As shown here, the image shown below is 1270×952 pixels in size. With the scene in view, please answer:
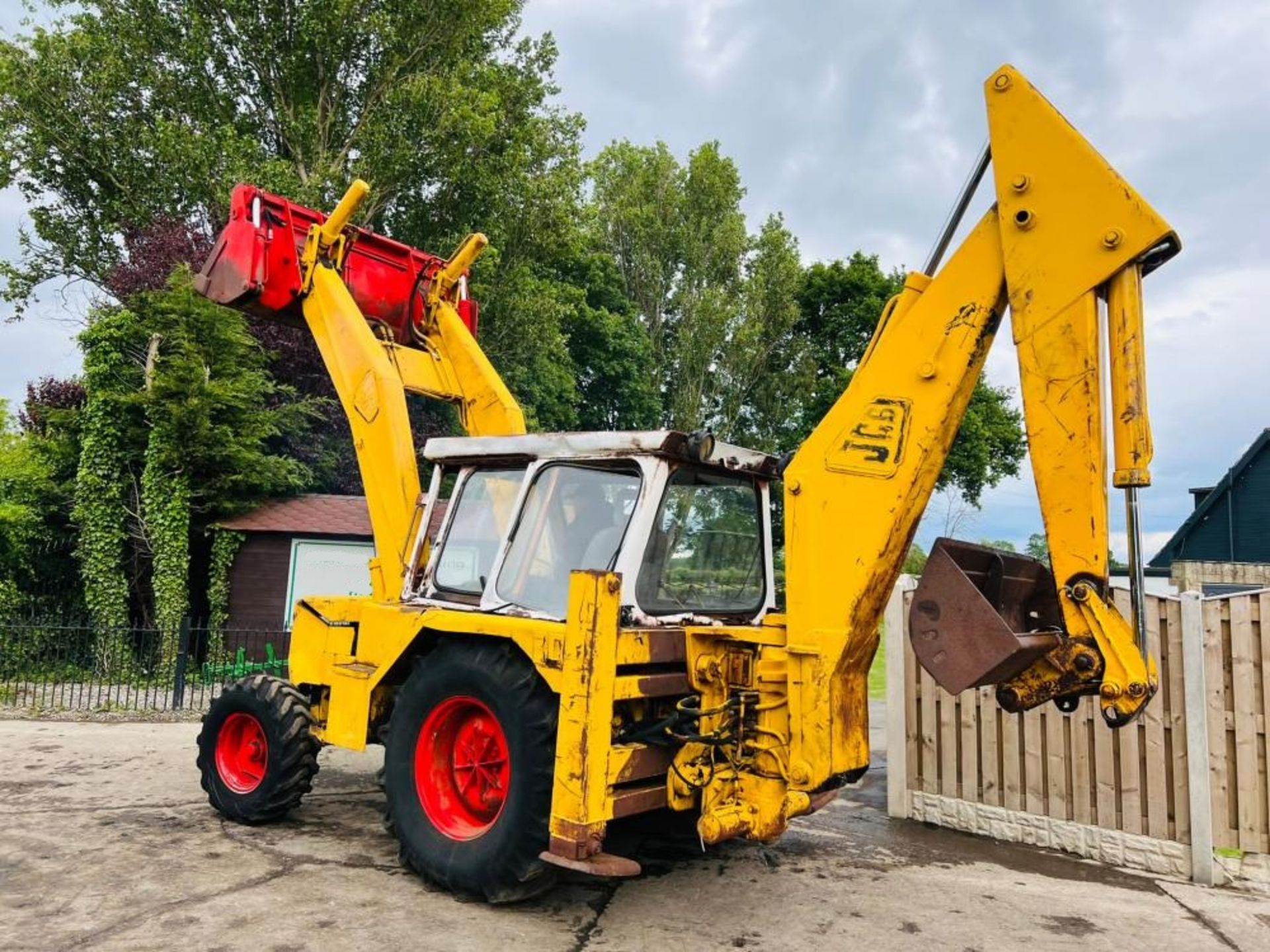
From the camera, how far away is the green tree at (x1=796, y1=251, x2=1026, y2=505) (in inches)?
1093

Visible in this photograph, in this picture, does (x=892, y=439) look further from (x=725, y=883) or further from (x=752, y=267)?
(x=752, y=267)

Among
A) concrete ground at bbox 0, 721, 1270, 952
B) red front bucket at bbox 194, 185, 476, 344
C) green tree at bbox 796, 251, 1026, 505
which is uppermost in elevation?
green tree at bbox 796, 251, 1026, 505

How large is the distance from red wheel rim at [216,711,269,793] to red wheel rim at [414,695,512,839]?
1.69 m

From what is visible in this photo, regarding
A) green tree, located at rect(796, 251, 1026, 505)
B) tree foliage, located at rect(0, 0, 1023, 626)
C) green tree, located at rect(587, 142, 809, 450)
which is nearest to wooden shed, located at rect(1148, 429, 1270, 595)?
green tree, located at rect(796, 251, 1026, 505)

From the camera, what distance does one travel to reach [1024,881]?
4918 mm

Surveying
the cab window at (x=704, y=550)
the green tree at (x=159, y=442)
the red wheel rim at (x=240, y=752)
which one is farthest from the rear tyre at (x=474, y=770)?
the green tree at (x=159, y=442)

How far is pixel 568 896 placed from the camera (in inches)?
171

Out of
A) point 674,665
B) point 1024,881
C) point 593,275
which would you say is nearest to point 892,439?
point 674,665

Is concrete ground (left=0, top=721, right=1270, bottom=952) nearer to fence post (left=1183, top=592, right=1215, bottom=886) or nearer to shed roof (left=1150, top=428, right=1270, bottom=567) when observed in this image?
fence post (left=1183, top=592, right=1215, bottom=886)

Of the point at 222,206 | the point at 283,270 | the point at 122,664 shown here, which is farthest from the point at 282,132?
the point at 283,270

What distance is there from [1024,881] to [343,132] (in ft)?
59.3

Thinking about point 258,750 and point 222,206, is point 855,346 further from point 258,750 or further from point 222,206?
point 258,750

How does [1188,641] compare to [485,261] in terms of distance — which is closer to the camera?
[1188,641]

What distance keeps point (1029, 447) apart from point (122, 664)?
1273cm
